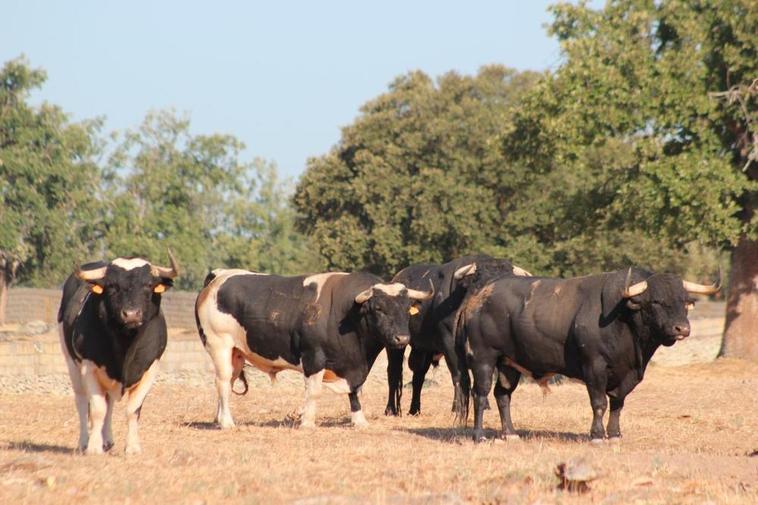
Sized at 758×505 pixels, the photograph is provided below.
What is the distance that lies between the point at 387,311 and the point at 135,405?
419cm

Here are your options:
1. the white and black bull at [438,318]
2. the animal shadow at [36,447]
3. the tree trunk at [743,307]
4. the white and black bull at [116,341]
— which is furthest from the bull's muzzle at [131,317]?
the tree trunk at [743,307]

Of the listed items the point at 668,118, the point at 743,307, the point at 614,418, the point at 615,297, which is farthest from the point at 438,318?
the point at 743,307

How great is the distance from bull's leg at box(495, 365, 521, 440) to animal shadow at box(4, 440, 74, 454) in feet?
14.9

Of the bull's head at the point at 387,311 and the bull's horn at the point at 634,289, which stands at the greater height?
the bull's horn at the point at 634,289

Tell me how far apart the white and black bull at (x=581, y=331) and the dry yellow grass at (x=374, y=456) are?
0.61m

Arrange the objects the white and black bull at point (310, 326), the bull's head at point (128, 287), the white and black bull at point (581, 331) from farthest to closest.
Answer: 1. the white and black bull at point (310, 326)
2. the white and black bull at point (581, 331)
3. the bull's head at point (128, 287)

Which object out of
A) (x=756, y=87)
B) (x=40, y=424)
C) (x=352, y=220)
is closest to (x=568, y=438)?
(x=40, y=424)

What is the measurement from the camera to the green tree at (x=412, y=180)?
1809 inches

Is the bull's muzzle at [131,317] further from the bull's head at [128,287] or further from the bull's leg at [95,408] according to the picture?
the bull's leg at [95,408]

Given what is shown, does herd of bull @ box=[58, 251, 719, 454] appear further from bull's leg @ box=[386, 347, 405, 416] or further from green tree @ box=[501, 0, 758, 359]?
green tree @ box=[501, 0, 758, 359]

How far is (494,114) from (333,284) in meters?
33.0

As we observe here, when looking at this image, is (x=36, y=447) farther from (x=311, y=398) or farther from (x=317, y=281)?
(x=317, y=281)

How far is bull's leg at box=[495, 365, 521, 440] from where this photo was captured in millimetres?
14738

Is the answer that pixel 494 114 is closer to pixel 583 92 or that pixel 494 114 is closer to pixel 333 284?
pixel 583 92
